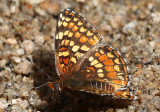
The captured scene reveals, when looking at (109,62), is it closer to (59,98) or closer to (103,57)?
(103,57)

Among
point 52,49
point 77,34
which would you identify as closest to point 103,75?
point 77,34

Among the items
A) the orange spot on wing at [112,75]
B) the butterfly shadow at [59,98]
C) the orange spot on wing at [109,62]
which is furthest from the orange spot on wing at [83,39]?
the butterfly shadow at [59,98]

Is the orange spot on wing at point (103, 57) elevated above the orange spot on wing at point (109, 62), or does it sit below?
above

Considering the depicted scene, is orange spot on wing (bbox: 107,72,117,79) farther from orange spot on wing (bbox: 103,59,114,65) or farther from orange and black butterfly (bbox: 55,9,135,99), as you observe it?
orange spot on wing (bbox: 103,59,114,65)

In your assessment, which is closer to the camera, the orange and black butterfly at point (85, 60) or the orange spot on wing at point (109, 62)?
the orange and black butterfly at point (85, 60)

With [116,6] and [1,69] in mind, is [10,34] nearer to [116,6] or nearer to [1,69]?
[1,69]

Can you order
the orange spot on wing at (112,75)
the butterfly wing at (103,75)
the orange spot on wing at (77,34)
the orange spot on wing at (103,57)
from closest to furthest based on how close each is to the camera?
the butterfly wing at (103,75) → the orange spot on wing at (112,75) → the orange spot on wing at (103,57) → the orange spot on wing at (77,34)

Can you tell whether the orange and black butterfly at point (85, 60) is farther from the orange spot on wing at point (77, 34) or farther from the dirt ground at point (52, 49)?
the dirt ground at point (52, 49)
